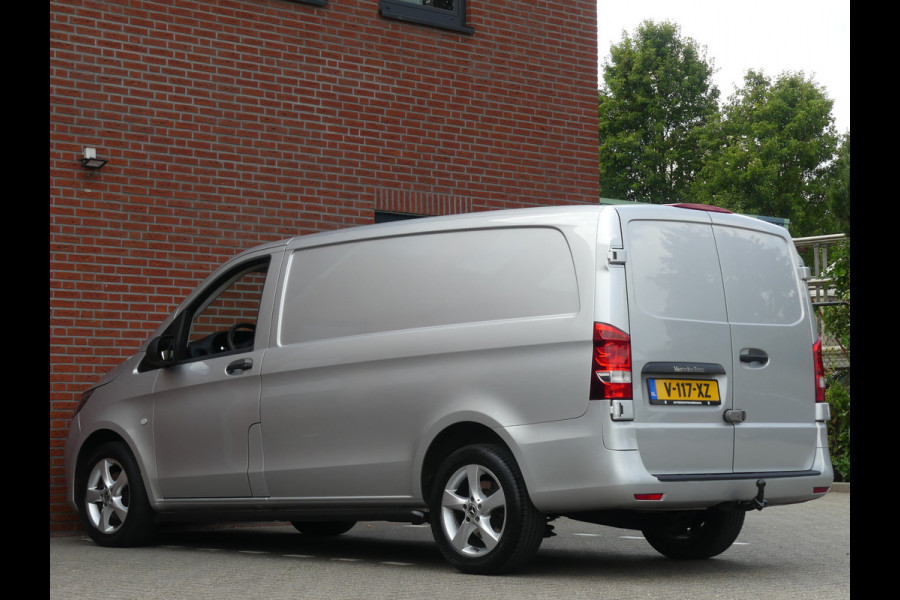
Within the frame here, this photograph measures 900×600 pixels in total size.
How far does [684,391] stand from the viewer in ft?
23.3

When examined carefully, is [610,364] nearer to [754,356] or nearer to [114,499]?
[754,356]

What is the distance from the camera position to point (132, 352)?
10.7m

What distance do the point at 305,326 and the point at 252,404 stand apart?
661 millimetres

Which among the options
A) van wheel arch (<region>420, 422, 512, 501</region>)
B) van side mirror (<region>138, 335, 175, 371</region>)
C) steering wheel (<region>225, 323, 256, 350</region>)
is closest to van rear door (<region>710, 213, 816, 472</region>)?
van wheel arch (<region>420, 422, 512, 501</region>)

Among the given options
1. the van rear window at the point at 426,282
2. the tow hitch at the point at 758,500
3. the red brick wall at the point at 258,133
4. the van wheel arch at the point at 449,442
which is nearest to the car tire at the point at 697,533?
the tow hitch at the point at 758,500

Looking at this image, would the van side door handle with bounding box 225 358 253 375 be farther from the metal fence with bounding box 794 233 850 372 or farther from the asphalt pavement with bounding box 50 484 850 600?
the metal fence with bounding box 794 233 850 372

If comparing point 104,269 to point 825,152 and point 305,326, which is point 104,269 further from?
point 825,152

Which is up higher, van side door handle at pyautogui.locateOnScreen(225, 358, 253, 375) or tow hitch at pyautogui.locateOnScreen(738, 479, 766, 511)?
van side door handle at pyautogui.locateOnScreen(225, 358, 253, 375)

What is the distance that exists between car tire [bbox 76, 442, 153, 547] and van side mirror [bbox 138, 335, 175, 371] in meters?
0.74

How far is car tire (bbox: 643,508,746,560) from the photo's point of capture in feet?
26.7

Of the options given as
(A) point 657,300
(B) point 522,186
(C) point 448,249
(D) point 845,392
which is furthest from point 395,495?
(D) point 845,392

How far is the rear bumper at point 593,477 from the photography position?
22.3 ft

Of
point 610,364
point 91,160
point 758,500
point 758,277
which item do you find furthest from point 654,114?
point 610,364

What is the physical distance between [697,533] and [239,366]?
3.23m
